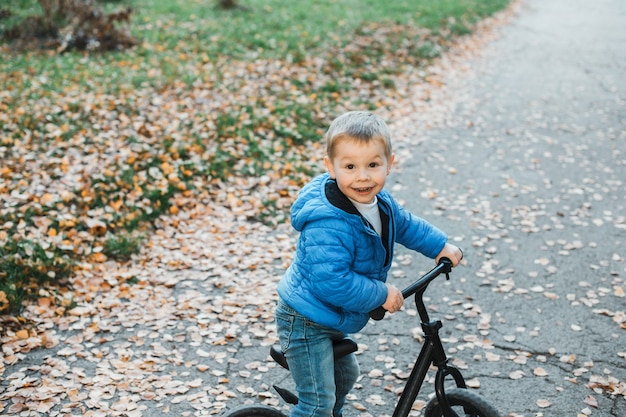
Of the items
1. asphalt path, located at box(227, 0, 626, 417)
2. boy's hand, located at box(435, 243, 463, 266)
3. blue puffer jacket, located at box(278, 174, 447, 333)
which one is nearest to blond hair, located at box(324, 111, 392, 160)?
blue puffer jacket, located at box(278, 174, 447, 333)

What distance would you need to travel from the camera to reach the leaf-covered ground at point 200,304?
421 cm

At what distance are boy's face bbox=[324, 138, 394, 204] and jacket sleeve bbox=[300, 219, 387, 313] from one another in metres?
0.17

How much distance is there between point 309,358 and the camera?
286 centimetres

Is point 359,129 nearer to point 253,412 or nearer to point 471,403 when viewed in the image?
point 471,403

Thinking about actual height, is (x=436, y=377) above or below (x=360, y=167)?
below

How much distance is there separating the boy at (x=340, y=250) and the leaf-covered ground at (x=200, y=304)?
1.36 metres

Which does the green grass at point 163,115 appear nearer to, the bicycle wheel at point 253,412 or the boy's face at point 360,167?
the bicycle wheel at point 253,412

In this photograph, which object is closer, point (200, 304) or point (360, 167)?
point (360, 167)

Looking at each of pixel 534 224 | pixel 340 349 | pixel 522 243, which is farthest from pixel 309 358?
pixel 534 224

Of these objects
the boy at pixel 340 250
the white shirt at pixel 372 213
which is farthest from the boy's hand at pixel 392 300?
the white shirt at pixel 372 213

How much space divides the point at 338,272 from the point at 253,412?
3.27 ft

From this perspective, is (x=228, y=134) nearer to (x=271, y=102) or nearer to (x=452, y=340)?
(x=271, y=102)

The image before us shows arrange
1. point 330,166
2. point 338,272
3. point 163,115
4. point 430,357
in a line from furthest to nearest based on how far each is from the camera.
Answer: point 163,115
point 430,357
point 330,166
point 338,272

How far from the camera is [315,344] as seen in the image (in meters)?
2.86
